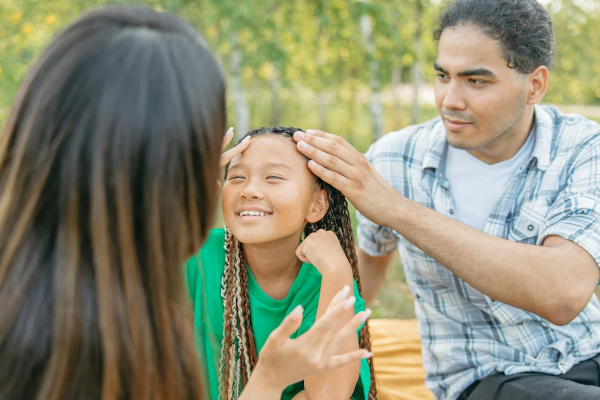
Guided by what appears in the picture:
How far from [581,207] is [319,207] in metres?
1.08

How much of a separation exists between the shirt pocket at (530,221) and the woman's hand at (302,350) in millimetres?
1332

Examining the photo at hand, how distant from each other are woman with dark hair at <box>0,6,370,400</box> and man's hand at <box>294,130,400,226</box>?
Result: 978 mm

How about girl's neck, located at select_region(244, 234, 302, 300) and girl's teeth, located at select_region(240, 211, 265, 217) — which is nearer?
girl's teeth, located at select_region(240, 211, 265, 217)

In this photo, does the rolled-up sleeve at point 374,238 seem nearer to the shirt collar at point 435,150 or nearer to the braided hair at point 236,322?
the shirt collar at point 435,150

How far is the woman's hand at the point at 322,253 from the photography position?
7.39ft

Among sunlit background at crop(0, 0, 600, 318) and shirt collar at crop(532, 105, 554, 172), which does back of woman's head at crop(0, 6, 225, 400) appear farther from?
shirt collar at crop(532, 105, 554, 172)

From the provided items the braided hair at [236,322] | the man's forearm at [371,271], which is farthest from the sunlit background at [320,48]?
the man's forearm at [371,271]

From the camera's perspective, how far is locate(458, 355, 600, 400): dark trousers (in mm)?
2504

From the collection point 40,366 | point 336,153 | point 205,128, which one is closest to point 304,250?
point 336,153

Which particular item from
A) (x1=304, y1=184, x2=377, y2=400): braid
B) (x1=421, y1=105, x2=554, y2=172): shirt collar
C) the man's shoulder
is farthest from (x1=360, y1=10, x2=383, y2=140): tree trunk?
(x1=304, y1=184, x2=377, y2=400): braid

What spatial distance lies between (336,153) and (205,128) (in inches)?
40.9

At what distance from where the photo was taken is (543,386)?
2.61m

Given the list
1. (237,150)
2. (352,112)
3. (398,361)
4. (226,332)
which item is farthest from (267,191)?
(352,112)

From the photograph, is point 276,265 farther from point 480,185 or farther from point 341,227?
point 480,185
